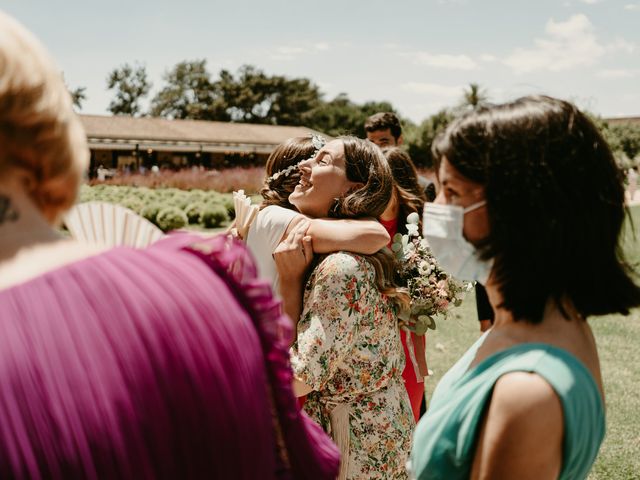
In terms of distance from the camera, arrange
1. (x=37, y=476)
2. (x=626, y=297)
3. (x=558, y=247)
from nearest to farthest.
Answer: (x=37, y=476) < (x=558, y=247) < (x=626, y=297)

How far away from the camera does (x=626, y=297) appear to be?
5.40ft

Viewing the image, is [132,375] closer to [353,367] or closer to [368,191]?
[353,367]

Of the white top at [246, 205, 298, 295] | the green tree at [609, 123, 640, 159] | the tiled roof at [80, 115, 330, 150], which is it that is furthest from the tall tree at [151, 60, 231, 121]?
the white top at [246, 205, 298, 295]

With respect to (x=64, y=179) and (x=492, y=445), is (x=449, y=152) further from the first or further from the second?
(x=64, y=179)

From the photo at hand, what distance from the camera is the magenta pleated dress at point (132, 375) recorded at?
938mm

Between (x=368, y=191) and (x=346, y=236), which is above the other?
(x=368, y=191)

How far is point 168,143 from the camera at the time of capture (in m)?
43.8

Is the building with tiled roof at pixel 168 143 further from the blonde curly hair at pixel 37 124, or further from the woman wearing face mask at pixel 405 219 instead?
the blonde curly hair at pixel 37 124

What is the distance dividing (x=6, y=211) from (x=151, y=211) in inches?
681

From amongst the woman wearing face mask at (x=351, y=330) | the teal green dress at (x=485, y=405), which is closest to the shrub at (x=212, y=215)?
the woman wearing face mask at (x=351, y=330)

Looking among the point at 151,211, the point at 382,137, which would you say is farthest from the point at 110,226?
the point at 151,211

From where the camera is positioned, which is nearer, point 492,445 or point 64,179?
point 64,179

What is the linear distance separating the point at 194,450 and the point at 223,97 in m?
86.2

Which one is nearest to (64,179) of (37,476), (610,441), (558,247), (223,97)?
(37,476)
